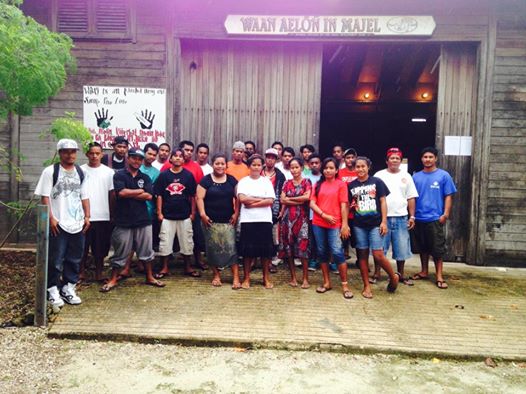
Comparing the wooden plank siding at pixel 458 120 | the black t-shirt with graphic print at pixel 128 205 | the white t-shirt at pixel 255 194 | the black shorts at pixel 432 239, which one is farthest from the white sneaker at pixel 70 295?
the wooden plank siding at pixel 458 120

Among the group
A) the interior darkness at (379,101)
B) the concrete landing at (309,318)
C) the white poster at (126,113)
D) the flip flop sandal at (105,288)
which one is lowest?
the concrete landing at (309,318)

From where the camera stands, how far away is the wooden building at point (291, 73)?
22.9 ft

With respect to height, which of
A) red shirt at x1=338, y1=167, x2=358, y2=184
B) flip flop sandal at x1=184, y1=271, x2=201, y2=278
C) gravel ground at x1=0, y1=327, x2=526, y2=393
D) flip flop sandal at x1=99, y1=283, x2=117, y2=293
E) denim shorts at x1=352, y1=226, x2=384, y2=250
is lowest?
gravel ground at x1=0, y1=327, x2=526, y2=393

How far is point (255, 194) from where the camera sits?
5371mm

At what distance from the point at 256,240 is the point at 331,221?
0.98 metres

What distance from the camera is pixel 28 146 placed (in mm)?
7332

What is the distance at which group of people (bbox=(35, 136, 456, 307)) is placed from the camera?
16.0ft

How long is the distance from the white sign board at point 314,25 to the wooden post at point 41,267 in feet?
14.6

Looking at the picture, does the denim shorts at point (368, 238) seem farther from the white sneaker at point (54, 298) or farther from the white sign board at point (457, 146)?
the white sneaker at point (54, 298)

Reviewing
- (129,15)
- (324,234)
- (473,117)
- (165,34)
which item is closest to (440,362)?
(324,234)

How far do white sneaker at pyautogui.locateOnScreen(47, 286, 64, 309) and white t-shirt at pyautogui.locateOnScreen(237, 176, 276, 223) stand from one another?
227 centimetres

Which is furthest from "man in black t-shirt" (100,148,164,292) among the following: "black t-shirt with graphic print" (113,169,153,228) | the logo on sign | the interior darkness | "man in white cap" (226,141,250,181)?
the interior darkness

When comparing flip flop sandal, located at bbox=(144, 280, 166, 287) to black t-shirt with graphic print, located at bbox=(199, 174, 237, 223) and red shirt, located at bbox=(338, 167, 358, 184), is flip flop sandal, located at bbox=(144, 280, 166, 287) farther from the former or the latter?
red shirt, located at bbox=(338, 167, 358, 184)

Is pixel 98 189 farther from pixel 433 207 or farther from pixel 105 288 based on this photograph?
pixel 433 207
